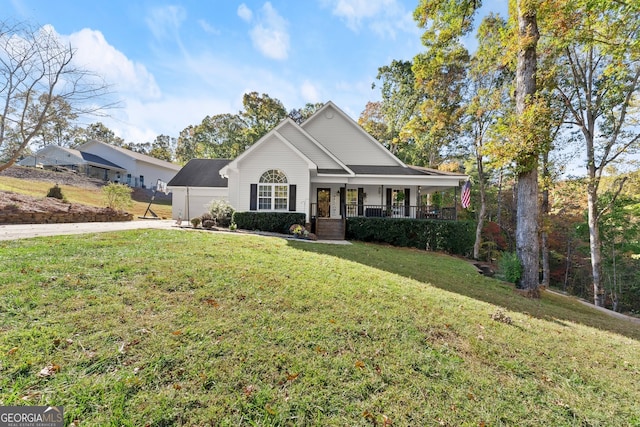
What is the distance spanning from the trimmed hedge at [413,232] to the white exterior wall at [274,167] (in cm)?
326

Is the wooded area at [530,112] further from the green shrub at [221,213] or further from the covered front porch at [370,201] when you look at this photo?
the green shrub at [221,213]

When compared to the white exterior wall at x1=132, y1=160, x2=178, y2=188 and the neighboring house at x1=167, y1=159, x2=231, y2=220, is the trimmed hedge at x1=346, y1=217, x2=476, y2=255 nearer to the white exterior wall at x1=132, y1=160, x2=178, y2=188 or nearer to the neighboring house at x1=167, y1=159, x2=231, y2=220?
the neighboring house at x1=167, y1=159, x2=231, y2=220

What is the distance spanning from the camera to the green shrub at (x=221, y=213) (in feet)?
45.3

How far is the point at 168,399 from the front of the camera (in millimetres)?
2439

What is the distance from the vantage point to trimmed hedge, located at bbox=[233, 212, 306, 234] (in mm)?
13766

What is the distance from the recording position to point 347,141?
62.0 ft

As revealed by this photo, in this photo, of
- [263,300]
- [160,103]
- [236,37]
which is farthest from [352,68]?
[263,300]

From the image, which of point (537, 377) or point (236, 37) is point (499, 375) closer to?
point (537, 377)

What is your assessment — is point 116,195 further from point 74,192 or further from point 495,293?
point 495,293

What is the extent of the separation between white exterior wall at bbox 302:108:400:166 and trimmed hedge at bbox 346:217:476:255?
19.7 feet

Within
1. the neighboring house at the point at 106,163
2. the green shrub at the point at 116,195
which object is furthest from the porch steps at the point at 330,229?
the neighboring house at the point at 106,163

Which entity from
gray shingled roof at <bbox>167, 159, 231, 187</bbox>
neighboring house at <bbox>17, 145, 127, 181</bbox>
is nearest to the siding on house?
gray shingled roof at <bbox>167, 159, 231, 187</bbox>

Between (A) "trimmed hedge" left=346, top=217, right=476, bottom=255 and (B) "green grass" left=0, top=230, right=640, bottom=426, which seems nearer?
(B) "green grass" left=0, top=230, right=640, bottom=426

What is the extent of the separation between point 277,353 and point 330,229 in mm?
11512
